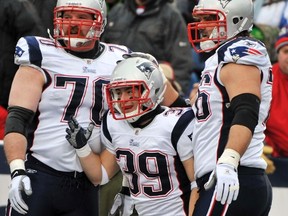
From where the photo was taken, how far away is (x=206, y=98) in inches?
189

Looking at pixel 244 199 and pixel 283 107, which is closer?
pixel 244 199

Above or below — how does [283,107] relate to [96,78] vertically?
below

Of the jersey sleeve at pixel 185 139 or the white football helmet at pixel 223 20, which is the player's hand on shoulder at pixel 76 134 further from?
the white football helmet at pixel 223 20

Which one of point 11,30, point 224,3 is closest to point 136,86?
point 224,3

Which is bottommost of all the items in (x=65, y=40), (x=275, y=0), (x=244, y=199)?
(x=275, y=0)

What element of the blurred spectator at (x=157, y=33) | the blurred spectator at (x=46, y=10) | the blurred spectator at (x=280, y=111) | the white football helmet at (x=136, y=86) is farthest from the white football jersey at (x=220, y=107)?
the blurred spectator at (x=157, y=33)

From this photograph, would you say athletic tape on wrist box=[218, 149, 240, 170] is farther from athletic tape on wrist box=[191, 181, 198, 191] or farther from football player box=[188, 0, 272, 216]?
athletic tape on wrist box=[191, 181, 198, 191]

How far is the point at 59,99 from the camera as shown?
5277 millimetres

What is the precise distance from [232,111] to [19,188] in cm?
111

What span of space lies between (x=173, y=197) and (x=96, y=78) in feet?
2.60

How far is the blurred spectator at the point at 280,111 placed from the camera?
6602 millimetres

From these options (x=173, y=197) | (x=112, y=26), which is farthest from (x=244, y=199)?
(x=112, y=26)

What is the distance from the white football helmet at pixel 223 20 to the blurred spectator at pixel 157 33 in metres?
3.07

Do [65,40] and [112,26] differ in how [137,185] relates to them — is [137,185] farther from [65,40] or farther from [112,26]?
[112,26]
